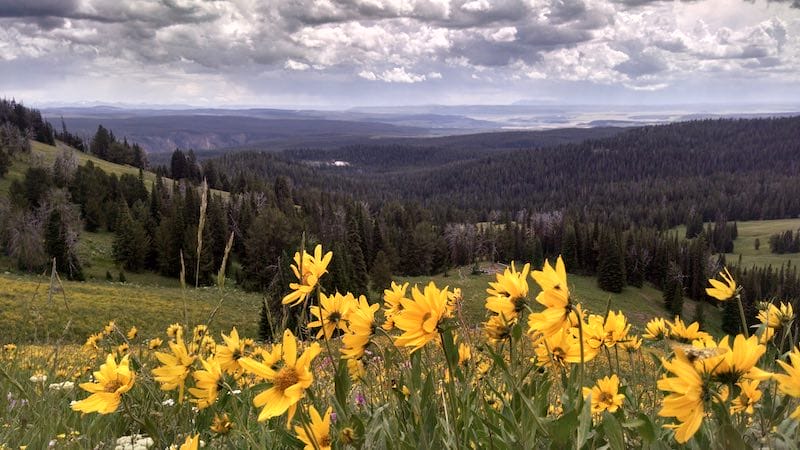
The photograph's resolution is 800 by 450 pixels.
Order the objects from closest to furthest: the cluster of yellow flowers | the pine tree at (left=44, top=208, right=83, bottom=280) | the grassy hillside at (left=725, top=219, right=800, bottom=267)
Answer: the cluster of yellow flowers → the pine tree at (left=44, top=208, right=83, bottom=280) → the grassy hillside at (left=725, top=219, right=800, bottom=267)

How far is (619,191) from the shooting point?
193 m

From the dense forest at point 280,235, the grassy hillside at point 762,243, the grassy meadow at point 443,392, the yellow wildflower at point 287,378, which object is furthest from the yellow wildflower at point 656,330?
the grassy hillside at point 762,243

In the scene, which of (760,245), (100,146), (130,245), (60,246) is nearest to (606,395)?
(60,246)

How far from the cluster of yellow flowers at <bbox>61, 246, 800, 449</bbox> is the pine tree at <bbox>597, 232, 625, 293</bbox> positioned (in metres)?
82.2

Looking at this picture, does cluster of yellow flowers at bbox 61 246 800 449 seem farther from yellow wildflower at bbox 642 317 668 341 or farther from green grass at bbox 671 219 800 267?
green grass at bbox 671 219 800 267

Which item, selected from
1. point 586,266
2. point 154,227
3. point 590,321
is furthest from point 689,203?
point 590,321

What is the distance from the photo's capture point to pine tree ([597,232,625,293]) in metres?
79.5

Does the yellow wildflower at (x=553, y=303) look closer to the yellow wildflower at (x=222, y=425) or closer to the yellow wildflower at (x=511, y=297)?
the yellow wildflower at (x=511, y=297)

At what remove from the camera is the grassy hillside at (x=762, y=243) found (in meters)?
119

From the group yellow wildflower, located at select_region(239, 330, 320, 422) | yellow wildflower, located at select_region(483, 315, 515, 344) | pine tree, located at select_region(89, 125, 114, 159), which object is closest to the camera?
yellow wildflower, located at select_region(239, 330, 320, 422)

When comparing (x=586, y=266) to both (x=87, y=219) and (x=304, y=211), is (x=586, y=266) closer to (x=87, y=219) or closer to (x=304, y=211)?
(x=304, y=211)

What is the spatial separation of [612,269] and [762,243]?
79.0m

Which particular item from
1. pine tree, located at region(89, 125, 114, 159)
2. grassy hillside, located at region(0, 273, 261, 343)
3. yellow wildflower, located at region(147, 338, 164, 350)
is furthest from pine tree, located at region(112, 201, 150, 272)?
yellow wildflower, located at region(147, 338, 164, 350)

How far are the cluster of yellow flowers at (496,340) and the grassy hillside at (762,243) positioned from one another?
413ft
